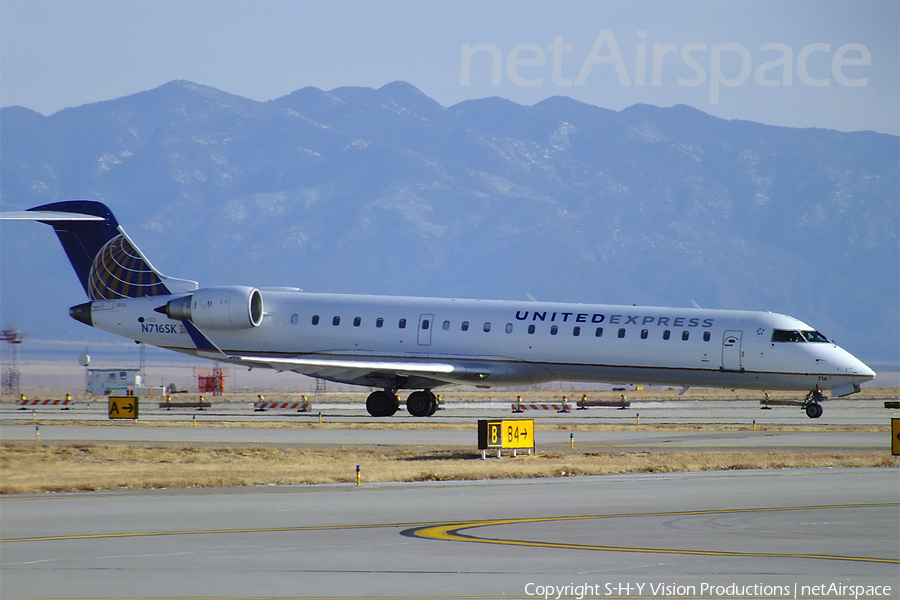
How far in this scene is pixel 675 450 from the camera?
1094 inches

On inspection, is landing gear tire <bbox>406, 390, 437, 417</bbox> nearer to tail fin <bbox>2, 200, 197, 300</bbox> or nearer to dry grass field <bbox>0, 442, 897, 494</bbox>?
tail fin <bbox>2, 200, 197, 300</bbox>

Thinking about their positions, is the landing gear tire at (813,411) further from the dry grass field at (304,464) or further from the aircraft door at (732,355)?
the dry grass field at (304,464)

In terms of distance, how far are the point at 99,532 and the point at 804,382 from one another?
2566cm

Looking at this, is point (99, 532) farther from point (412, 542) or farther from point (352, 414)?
point (352, 414)

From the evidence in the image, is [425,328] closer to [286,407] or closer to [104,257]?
[286,407]

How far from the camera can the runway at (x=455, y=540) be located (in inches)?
439

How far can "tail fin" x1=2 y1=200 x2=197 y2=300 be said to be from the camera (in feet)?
137

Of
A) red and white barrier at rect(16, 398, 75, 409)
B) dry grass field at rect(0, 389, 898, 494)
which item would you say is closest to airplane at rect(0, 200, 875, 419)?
red and white barrier at rect(16, 398, 75, 409)

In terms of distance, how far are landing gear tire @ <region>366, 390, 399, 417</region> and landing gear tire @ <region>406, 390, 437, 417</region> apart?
618mm

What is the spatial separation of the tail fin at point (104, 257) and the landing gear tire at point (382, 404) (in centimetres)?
760

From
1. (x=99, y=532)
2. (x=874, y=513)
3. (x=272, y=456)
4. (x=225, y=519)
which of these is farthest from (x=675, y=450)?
(x=99, y=532)

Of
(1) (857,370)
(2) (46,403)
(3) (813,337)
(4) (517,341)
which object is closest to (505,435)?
(4) (517,341)

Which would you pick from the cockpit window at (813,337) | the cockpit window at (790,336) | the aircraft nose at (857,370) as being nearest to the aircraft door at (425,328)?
the cockpit window at (790,336)

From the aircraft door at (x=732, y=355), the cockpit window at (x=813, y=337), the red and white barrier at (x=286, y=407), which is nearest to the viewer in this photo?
the aircraft door at (x=732, y=355)
